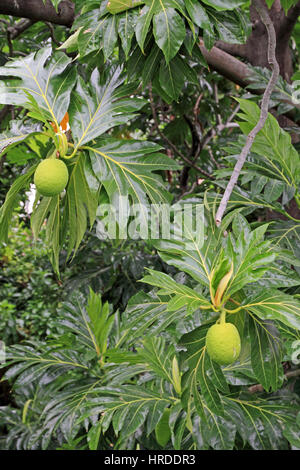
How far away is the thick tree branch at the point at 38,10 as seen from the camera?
1.16 meters

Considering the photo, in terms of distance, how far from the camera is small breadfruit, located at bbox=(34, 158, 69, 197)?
0.72 m

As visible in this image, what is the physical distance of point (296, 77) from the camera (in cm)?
118

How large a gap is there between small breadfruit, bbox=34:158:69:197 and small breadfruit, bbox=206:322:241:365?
32cm

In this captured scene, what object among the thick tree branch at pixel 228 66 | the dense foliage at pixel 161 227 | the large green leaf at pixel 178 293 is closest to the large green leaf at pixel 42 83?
the dense foliage at pixel 161 227

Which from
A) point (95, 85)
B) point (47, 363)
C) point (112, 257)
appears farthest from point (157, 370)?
point (112, 257)

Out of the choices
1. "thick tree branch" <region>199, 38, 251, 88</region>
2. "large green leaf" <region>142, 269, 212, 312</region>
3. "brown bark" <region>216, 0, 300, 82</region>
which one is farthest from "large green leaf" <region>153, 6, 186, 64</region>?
"brown bark" <region>216, 0, 300, 82</region>

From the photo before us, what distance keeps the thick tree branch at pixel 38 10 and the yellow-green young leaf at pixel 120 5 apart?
403mm

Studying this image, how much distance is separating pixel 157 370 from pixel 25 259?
2773 mm

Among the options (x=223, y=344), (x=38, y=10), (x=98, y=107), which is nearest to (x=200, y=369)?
(x=223, y=344)

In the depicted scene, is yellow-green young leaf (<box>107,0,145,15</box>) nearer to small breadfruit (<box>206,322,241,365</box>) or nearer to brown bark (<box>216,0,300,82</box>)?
small breadfruit (<box>206,322,241,365</box>)

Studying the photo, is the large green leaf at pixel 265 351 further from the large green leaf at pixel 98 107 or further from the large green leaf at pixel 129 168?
the large green leaf at pixel 98 107

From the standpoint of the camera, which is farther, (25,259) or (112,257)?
(25,259)

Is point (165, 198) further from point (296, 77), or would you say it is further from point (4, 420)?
point (4, 420)

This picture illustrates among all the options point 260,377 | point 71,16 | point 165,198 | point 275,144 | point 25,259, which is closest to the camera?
point 260,377
